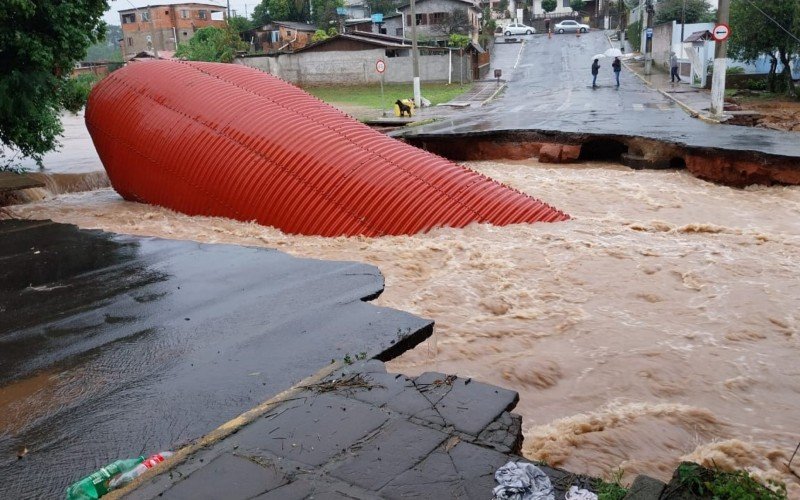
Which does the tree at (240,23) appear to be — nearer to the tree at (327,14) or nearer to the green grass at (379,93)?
the tree at (327,14)

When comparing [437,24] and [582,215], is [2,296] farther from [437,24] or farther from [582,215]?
[437,24]

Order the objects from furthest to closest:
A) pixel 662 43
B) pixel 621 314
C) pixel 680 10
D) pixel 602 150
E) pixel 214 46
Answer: pixel 680 10, pixel 214 46, pixel 662 43, pixel 602 150, pixel 621 314

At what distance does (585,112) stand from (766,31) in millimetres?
9085

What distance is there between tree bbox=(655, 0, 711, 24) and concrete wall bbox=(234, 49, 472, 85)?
15.5 meters

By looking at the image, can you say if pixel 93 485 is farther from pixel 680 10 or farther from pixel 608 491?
pixel 680 10

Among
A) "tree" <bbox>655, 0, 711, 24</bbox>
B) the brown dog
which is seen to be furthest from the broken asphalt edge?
"tree" <bbox>655, 0, 711, 24</bbox>


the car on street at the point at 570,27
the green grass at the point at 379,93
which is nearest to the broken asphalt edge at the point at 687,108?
the green grass at the point at 379,93

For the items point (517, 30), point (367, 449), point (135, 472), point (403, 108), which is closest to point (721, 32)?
point (403, 108)

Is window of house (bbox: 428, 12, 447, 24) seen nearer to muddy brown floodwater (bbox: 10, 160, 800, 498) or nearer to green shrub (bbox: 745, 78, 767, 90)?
green shrub (bbox: 745, 78, 767, 90)

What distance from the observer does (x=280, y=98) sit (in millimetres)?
10406

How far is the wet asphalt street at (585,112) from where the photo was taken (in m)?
13.0

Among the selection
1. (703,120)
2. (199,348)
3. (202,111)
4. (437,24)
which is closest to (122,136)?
(202,111)

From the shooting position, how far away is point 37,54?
35.3 ft

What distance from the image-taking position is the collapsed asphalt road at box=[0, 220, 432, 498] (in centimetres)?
350
